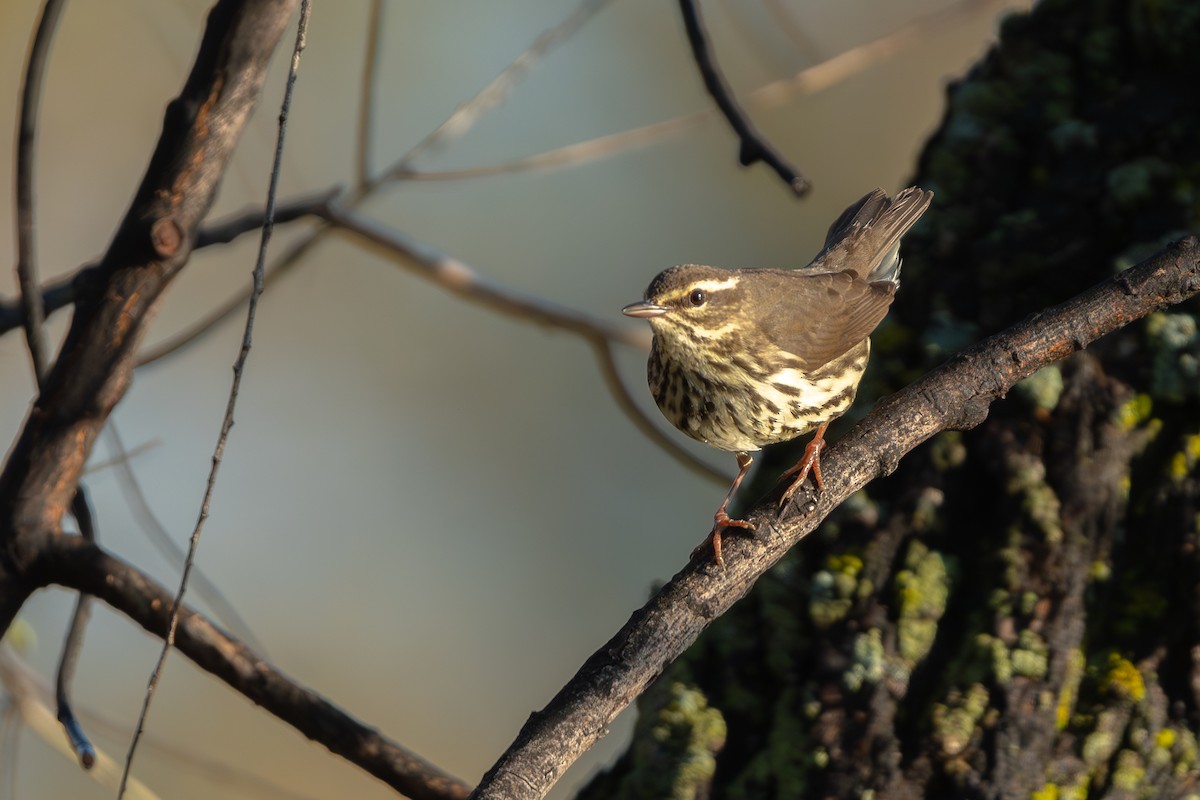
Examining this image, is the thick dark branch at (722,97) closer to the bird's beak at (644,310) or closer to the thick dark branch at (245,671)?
the bird's beak at (644,310)

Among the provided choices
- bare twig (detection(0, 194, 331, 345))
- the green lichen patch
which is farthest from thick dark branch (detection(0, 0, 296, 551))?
the green lichen patch

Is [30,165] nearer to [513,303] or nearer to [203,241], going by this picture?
[203,241]

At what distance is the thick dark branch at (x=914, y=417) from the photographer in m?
2.61

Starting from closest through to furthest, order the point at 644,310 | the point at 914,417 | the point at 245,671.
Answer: the point at 914,417 → the point at 245,671 → the point at 644,310

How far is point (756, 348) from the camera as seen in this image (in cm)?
405

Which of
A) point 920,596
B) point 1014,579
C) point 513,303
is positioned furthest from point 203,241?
point 1014,579

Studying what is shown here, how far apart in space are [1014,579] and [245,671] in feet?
6.67

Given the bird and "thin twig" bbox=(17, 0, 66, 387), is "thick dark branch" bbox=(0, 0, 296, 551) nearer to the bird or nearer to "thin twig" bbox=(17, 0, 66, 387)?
"thin twig" bbox=(17, 0, 66, 387)

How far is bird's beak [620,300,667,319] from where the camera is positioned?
3752 millimetres

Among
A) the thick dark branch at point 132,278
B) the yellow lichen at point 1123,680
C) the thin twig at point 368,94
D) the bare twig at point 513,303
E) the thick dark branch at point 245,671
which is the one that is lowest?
the yellow lichen at point 1123,680

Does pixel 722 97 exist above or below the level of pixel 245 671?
above

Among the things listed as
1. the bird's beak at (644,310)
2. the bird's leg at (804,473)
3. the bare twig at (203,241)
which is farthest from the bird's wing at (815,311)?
the bare twig at (203,241)

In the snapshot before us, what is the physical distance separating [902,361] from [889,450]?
1.14 m

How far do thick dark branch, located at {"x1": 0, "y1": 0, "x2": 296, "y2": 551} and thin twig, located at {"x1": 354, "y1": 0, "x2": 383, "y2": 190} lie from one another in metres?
0.92
